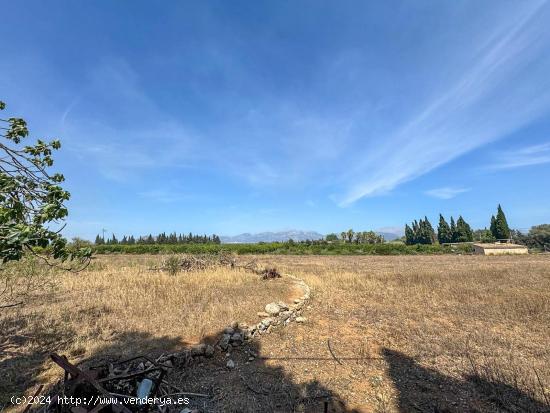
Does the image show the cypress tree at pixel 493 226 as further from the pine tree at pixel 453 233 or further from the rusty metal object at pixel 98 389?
the rusty metal object at pixel 98 389

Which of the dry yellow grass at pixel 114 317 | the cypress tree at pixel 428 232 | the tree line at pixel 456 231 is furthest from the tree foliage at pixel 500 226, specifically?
the dry yellow grass at pixel 114 317

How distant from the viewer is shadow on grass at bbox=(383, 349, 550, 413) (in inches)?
191

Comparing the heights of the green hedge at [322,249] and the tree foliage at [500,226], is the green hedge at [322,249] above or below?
Answer: below

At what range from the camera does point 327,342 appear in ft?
25.6

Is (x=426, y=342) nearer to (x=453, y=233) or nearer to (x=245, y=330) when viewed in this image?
(x=245, y=330)

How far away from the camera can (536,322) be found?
9.16 metres

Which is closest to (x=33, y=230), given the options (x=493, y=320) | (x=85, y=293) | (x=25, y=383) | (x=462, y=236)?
(x=25, y=383)

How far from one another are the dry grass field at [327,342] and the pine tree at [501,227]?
77494mm

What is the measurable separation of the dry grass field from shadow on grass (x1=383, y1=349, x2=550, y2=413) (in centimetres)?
2

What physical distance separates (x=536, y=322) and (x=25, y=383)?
1259 cm

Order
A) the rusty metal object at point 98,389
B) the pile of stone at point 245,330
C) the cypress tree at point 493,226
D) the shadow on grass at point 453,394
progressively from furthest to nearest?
the cypress tree at point 493,226, the pile of stone at point 245,330, the shadow on grass at point 453,394, the rusty metal object at point 98,389

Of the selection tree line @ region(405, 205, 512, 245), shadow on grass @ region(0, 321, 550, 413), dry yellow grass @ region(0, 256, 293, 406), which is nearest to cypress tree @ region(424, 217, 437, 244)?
tree line @ region(405, 205, 512, 245)

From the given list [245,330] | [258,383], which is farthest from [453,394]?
[245,330]

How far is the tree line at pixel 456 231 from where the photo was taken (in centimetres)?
7700
